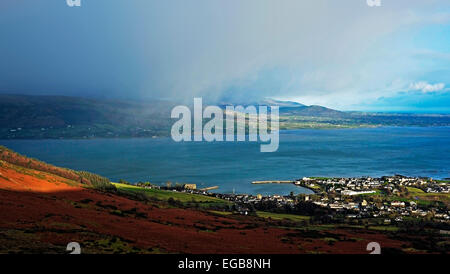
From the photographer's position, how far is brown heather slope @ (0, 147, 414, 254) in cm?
1323

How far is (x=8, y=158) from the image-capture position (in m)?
27.3

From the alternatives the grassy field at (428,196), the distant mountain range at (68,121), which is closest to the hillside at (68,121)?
the distant mountain range at (68,121)

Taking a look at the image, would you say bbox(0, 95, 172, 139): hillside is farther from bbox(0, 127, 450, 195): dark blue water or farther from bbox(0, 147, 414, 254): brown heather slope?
bbox(0, 147, 414, 254): brown heather slope

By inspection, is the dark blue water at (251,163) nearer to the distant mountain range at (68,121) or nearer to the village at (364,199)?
the village at (364,199)

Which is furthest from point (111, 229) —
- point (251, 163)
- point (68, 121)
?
point (68, 121)

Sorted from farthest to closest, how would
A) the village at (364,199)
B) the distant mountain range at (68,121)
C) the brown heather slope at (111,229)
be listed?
the distant mountain range at (68,121)
the village at (364,199)
the brown heather slope at (111,229)

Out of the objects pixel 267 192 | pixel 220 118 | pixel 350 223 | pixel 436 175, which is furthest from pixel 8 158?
pixel 220 118

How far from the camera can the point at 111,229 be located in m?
15.9

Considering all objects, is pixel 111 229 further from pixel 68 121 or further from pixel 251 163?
pixel 68 121

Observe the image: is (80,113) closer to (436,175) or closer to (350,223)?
(436,175)

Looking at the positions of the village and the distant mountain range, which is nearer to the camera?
the village

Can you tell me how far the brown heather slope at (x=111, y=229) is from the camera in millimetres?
13227

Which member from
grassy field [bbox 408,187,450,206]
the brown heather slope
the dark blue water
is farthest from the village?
the brown heather slope

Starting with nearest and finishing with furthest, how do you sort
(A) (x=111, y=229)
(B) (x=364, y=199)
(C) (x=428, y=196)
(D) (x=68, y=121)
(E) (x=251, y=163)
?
(A) (x=111, y=229) → (B) (x=364, y=199) → (C) (x=428, y=196) → (E) (x=251, y=163) → (D) (x=68, y=121)
